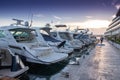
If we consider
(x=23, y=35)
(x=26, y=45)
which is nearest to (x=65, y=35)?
(x=23, y=35)

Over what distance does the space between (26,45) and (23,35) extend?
5.27 ft

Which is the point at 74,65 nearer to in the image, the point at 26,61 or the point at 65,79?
the point at 26,61

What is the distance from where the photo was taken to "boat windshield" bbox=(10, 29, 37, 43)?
12.0 m

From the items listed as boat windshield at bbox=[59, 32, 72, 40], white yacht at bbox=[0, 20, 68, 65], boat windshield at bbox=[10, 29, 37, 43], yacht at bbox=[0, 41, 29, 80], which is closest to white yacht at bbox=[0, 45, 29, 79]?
yacht at bbox=[0, 41, 29, 80]

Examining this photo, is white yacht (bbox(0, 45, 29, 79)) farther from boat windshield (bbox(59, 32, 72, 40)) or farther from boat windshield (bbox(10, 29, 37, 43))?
boat windshield (bbox(59, 32, 72, 40))

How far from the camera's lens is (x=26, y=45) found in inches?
444

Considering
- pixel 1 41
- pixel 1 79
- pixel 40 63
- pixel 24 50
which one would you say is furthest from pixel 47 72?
pixel 1 79

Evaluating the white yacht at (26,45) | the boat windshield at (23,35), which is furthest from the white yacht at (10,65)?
the boat windshield at (23,35)

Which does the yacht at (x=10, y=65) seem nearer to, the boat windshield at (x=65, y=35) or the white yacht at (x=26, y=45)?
the white yacht at (x=26, y=45)

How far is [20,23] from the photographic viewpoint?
13.8m

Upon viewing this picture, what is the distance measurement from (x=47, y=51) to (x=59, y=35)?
32.6 feet

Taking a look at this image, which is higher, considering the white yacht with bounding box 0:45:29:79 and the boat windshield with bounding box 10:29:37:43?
the boat windshield with bounding box 10:29:37:43

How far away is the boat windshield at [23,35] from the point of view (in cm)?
1198

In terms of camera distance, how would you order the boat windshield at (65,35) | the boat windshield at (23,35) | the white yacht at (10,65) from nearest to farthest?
the white yacht at (10,65) < the boat windshield at (23,35) < the boat windshield at (65,35)
